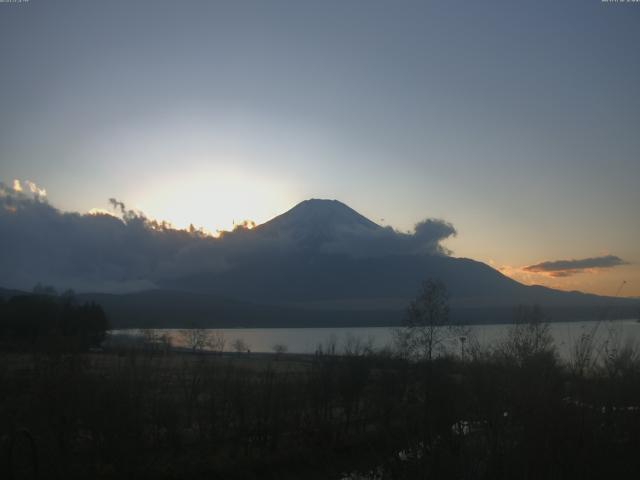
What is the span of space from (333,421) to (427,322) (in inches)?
465

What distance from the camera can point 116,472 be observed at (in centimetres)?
1485

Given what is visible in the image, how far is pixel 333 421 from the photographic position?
2262 centimetres

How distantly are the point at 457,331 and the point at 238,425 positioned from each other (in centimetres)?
1946

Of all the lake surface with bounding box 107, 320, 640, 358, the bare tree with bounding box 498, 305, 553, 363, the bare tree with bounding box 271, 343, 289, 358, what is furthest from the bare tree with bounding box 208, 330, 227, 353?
the bare tree with bounding box 498, 305, 553, 363

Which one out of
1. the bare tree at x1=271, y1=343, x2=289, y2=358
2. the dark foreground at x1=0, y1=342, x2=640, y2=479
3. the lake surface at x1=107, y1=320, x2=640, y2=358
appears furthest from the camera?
the bare tree at x1=271, y1=343, x2=289, y2=358

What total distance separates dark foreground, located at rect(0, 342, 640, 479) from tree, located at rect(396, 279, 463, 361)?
4.51 m

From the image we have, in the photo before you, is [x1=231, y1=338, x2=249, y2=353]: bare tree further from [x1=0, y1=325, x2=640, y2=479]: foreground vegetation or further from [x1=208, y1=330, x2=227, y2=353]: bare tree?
[x1=0, y1=325, x2=640, y2=479]: foreground vegetation

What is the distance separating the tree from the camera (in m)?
30.8

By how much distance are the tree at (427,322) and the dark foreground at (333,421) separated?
4.51 m

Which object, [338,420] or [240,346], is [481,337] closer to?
[338,420]

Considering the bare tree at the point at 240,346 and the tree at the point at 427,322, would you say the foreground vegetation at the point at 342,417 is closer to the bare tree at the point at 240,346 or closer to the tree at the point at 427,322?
the tree at the point at 427,322

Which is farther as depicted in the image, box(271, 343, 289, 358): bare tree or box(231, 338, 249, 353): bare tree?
box(231, 338, 249, 353): bare tree

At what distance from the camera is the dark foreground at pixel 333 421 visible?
321 inches

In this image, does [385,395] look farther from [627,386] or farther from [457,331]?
[457,331]
